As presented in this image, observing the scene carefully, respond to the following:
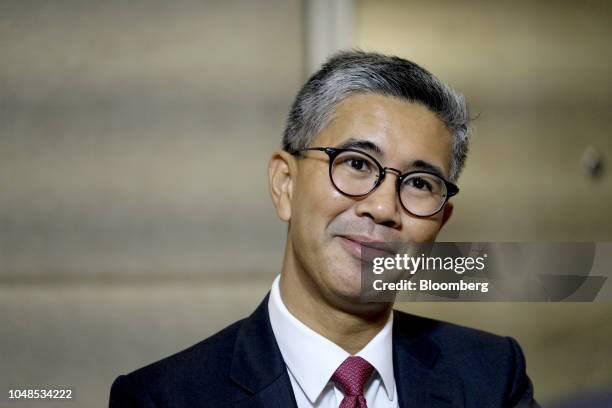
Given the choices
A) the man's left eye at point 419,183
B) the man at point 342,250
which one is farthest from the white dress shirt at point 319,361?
the man's left eye at point 419,183

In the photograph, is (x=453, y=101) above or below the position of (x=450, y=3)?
below

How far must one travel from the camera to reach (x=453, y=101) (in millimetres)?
1343

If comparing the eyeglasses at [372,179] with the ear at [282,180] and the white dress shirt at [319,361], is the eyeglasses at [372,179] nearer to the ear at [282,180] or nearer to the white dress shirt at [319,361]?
the ear at [282,180]

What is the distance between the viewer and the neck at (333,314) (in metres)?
1.32

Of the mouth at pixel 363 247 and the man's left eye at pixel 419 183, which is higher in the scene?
the man's left eye at pixel 419 183

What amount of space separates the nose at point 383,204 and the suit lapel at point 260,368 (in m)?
0.28

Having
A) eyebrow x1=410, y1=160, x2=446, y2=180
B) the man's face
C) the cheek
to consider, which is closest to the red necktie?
the man's face

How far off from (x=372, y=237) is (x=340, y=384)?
264mm

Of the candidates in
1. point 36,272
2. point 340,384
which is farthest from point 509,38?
point 36,272

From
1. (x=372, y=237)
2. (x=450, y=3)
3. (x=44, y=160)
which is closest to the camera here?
(x=372, y=237)

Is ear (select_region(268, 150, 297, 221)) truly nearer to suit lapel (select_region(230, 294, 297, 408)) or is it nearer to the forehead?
the forehead

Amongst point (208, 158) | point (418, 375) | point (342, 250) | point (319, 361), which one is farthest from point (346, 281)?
point (208, 158)

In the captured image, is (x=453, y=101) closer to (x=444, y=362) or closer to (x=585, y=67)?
(x=444, y=362)

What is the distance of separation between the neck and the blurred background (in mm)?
536
